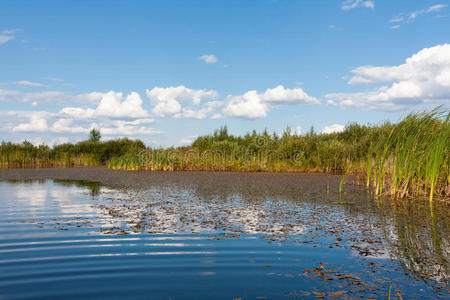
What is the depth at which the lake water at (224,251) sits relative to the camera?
11.3 feet

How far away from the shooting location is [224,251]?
185 inches

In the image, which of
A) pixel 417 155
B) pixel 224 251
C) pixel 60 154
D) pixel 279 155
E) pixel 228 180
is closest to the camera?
pixel 224 251

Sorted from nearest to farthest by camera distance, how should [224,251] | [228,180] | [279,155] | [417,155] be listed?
[224,251] < [417,155] < [228,180] < [279,155]

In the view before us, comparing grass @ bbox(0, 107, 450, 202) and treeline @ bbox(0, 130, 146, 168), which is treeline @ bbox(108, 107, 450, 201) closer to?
grass @ bbox(0, 107, 450, 202)

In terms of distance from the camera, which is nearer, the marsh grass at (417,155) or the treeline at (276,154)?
the marsh grass at (417,155)

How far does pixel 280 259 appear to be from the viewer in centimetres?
434

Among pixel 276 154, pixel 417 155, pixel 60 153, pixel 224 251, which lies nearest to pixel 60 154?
pixel 60 153

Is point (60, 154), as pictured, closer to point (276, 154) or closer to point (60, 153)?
point (60, 153)

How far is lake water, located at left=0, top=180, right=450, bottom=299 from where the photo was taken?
11.3 ft

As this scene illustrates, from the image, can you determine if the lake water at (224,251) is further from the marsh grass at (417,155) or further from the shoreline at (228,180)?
the shoreline at (228,180)

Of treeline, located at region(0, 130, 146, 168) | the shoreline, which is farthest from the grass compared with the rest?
the shoreline

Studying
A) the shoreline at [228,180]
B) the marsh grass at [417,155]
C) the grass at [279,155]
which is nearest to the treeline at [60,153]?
the grass at [279,155]

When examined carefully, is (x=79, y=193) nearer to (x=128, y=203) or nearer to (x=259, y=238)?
(x=128, y=203)

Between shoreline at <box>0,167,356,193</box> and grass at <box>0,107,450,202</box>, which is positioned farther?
shoreline at <box>0,167,356,193</box>
